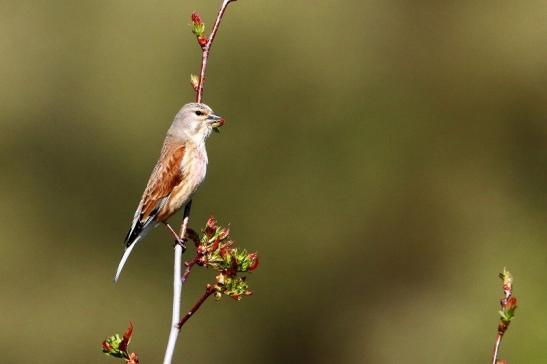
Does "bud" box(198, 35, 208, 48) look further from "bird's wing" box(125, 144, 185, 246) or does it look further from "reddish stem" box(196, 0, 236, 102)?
"bird's wing" box(125, 144, 185, 246)

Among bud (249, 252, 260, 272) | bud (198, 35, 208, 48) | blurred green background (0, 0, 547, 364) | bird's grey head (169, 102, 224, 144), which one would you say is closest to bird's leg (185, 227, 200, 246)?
bud (249, 252, 260, 272)

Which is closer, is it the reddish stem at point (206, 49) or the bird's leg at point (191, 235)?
the reddish stem at point (206, 49)

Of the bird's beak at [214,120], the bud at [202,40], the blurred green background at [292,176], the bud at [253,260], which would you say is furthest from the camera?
the blurred green background at [292,176]

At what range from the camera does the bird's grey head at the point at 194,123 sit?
18.9ft

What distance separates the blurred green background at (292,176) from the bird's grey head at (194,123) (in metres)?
9.74

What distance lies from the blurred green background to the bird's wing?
9.80m

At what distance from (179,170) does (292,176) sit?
40.6 ft

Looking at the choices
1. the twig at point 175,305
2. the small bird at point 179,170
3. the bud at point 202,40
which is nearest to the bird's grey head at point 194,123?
the small bird at point 179,170

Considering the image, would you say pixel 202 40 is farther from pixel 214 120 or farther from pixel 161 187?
pixel 161 187

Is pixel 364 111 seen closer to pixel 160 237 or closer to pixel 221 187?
pixel 221 187

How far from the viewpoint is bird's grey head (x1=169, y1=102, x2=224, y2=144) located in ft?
18.9

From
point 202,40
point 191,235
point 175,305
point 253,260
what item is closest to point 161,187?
Result: point 191,235

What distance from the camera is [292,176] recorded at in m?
18.1

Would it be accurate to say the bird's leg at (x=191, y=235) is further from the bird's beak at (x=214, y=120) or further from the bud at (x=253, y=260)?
the bird's beak at (x=214, y=120)
